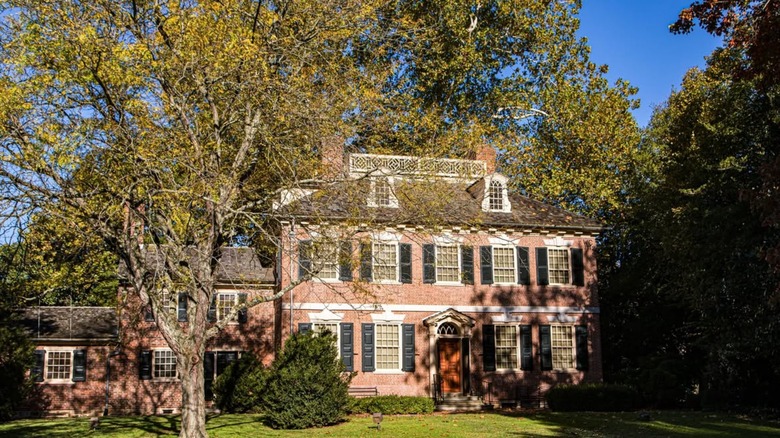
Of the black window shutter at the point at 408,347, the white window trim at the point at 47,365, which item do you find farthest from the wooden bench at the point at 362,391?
the white window trim at the point at 47,365

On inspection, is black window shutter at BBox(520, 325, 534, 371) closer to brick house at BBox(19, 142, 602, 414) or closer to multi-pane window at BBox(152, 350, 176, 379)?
brick house at BBox(19, 142, 602, 414)

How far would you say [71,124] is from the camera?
14.3 metres

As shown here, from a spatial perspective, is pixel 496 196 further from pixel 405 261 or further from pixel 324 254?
pixel 324 254

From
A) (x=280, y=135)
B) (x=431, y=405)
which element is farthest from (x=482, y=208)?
(x=280, y=135)

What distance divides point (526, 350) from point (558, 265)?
3.61 meters

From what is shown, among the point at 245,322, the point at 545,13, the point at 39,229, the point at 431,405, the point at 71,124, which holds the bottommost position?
the point at 431,405

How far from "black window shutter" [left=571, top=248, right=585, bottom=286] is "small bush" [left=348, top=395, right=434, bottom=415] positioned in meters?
8.69

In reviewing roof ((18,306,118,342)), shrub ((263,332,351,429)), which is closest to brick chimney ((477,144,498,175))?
shrub ((263,332,351,429))

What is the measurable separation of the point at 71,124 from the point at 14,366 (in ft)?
46.4

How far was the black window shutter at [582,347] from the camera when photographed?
29047 mm

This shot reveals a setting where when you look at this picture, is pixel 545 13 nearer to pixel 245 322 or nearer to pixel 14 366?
pixel 245 322

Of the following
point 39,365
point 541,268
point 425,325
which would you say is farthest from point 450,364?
point 39,365

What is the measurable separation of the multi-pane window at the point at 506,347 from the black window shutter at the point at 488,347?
236 millimetres

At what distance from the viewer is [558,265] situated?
29.6m
